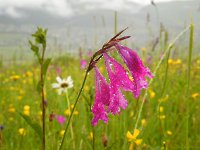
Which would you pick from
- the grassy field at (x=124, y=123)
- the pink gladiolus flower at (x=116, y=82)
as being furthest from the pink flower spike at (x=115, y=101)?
the grassy field at (x=124, y=123)

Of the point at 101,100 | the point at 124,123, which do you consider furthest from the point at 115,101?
the point at 124,123

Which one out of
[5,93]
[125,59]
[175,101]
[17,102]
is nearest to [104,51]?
[125,59]

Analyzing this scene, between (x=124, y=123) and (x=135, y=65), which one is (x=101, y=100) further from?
(x=124, y=123)

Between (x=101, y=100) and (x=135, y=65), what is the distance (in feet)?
0.44

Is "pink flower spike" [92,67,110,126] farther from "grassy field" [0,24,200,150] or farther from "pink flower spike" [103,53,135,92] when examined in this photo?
"grassy field" [0,24,200,150]

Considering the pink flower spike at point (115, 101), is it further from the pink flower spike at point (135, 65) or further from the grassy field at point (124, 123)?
the grassy field at point (124, 123)

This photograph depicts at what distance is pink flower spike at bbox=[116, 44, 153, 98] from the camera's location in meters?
0.78

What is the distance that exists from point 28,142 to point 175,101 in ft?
5.02

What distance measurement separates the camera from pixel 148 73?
84 centimetres

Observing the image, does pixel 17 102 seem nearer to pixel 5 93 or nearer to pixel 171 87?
pixel 5 93

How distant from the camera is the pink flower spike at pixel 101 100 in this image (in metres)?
0.86

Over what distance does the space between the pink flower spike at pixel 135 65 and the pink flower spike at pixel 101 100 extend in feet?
0.25

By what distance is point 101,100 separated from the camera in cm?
87

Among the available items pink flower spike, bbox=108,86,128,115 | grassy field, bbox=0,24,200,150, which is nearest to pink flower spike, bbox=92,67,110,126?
pink flower spike, bbox=108,86,128,115
